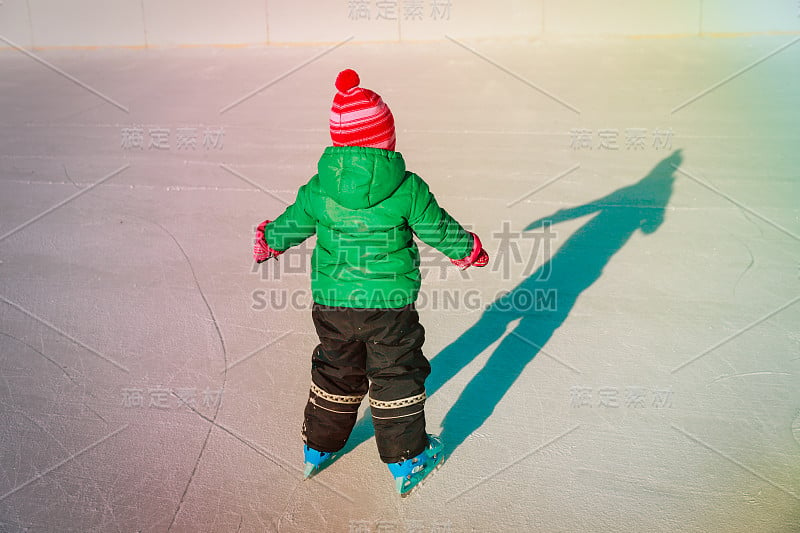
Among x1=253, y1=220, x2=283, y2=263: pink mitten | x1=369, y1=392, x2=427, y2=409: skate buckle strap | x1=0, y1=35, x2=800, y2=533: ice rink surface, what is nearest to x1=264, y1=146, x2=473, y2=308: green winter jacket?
x1=253, y1=220, x2=283, y2=263: pink mitten

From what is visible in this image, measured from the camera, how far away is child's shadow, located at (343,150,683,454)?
117 inches

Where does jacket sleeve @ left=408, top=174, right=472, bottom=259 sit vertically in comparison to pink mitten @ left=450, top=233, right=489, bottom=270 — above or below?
above

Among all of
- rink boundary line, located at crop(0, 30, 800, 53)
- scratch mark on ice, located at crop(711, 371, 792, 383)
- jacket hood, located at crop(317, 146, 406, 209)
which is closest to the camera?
jacket hood, located at crop(317, 146, 406, 209)

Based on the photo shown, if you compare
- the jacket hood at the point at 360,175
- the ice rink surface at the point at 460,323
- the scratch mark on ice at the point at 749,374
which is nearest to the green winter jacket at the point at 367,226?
the jacket hood at the point at 360,175

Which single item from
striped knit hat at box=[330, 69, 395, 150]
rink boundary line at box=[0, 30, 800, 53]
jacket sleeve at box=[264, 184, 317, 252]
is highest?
striped knit hat at box=[330, 69, 395, 150]

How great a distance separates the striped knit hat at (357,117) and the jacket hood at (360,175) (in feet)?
0.12

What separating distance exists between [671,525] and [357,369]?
1.06 metres

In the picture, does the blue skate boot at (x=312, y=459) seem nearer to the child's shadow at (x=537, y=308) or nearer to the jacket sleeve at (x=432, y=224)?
the child's shadow at (x=537, y=308)

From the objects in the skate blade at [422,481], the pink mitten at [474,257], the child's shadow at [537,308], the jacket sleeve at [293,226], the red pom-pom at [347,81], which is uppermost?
the red pom-pom at [347,81]

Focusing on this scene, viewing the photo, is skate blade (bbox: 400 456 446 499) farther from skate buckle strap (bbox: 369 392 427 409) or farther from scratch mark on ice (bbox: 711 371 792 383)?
scratch mark on ice (bbox: 711 371 792 383)

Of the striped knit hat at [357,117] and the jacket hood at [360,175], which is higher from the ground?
the striped knit hat at [357,117]

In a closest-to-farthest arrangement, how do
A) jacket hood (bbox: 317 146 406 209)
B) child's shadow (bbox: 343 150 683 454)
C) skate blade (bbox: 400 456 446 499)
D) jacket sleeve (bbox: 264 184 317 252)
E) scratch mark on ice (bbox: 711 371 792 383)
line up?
jacket hood (bbox: 317 146 406 209)
jacket sleeve (bbox: 264 184 317 252)
skate blade (bbox: 400 456 446 499)
child's shadow (bbox: 343 150 683 454)
scratch mark on ice (bbox: 711 371 792 383)

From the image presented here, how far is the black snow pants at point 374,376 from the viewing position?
7.88ft

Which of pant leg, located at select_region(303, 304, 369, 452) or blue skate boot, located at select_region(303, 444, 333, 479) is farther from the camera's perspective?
blue skate boot, located at select_region(303, 444, 333, 479)
